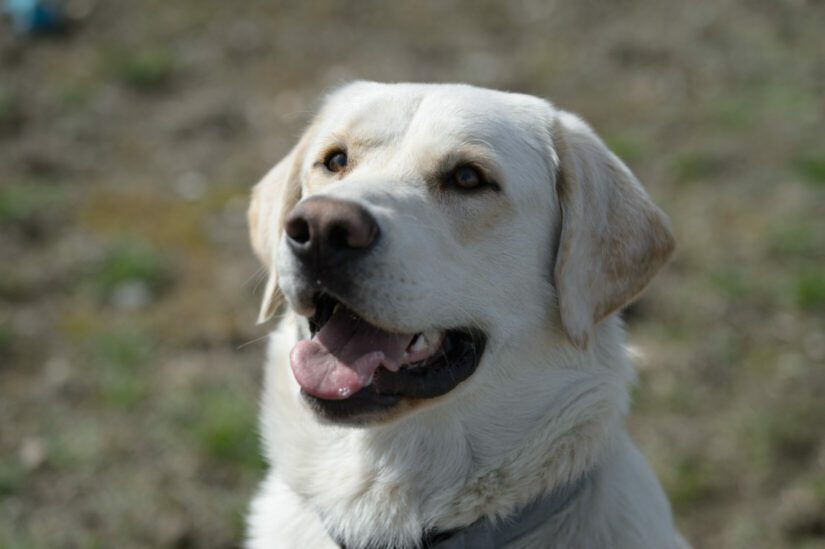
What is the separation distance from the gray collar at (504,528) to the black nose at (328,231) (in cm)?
90

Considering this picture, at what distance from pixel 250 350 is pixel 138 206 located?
1755mm

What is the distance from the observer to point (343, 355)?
106 inches

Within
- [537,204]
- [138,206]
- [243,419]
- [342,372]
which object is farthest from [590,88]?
[342,372]

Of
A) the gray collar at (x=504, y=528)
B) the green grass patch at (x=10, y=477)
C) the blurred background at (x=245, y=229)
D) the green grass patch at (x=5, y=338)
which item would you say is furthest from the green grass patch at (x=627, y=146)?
the green grass patch at (x=10, y=477)

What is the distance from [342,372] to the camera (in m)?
2.63

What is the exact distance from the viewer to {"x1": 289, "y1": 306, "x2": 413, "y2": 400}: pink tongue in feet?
8.60

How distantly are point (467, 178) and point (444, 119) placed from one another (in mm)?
212

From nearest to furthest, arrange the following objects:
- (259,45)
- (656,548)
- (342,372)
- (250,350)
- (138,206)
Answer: (342,372), (656,548), (250,350), (138,206), (259,45)

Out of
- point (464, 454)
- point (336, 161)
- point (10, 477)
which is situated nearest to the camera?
point (464, 454)

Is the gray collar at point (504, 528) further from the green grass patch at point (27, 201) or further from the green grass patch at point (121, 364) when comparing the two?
the green grass patch at point (27, 201)

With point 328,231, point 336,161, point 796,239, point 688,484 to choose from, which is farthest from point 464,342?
point 796,239

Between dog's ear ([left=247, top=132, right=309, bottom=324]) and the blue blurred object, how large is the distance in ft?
18.2

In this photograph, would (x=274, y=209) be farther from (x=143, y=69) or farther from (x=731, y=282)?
(x=143, y=69)

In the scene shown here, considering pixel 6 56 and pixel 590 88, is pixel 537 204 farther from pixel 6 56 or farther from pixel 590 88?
pixel 6 56
